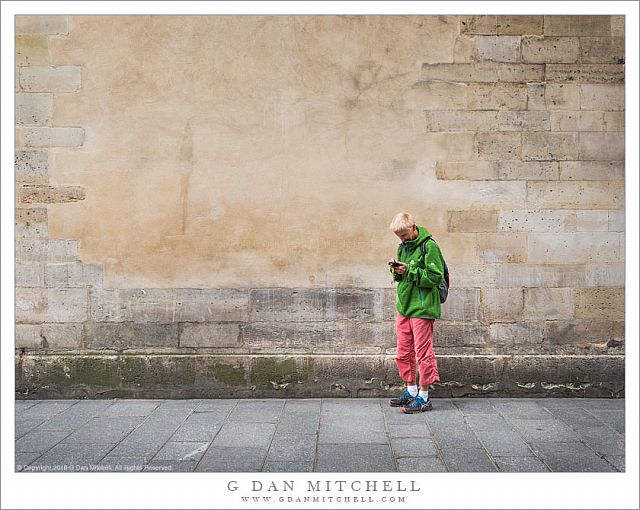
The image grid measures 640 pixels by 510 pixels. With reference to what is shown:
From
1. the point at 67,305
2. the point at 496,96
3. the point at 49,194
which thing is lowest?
the point at 67,305

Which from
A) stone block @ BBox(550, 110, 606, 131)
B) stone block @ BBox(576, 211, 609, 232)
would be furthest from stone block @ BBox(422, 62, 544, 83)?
stone block @ BBox(576, 211, 609, 232)

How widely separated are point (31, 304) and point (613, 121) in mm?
5699

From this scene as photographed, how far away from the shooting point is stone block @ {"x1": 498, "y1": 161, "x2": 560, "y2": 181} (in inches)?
199

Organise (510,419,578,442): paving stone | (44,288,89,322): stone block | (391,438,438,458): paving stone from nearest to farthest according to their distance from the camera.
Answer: (391,438,438,458): paving stone → (510,419,578,442): paving stone → (44,288,89,322): stone block

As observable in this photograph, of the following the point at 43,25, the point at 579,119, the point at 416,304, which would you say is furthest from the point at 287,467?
the point at 43,25

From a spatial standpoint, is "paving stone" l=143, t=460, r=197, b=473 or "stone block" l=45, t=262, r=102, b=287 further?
"stone block" l=45, t=262, r=102, b=287

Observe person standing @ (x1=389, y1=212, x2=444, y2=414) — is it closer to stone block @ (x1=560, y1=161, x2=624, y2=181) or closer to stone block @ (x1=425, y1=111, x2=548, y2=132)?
stone block @ (x1=425, y1=111, x2=548, y2=132)

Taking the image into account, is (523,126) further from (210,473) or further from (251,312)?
(210,473)

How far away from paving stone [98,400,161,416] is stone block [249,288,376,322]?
118 centimetres

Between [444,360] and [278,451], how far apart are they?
1.97m

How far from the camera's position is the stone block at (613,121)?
504 centimetres

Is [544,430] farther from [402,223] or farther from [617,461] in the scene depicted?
[402,223]

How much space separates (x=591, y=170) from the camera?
5066 mm

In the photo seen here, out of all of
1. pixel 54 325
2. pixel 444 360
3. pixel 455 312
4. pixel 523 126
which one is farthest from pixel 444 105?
pixel 54 325
